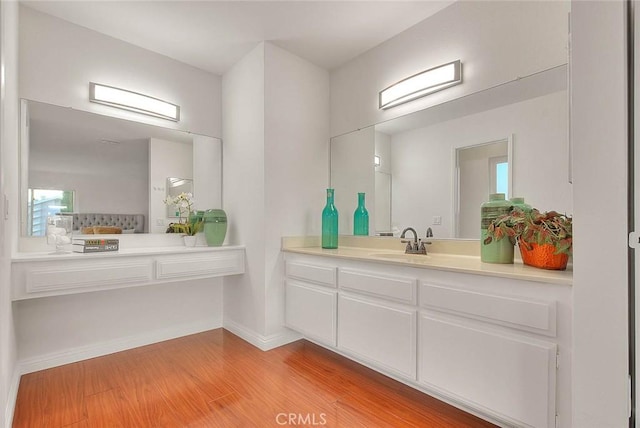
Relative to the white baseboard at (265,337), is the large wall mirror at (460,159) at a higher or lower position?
higher

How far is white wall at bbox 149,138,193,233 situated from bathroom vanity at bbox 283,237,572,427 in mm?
1459

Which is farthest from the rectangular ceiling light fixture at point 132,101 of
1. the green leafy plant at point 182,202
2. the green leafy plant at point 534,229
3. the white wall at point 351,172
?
the green leafy plant at point 534,229

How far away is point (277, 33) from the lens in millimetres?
2443

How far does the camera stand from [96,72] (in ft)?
7.79

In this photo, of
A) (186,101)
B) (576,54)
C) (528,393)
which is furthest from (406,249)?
(186,101)

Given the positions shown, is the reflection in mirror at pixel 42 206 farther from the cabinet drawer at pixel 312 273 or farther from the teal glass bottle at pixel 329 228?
the teal glass bottle at pixel 329 228

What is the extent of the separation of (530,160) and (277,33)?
6.58 feet

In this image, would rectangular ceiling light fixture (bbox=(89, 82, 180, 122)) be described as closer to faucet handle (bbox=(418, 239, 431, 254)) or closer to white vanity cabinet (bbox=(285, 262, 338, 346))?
white vanity cabinet (bbox=(285, 262, 338, 346))

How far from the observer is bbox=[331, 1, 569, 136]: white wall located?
1754mm

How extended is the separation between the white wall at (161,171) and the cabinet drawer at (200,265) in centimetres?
Answer: 47

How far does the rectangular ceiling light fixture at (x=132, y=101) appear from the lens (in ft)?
7.78

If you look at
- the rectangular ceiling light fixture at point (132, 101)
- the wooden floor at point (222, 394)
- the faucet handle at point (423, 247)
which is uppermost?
the rectangular ceiling light fixture at point (132, 101)

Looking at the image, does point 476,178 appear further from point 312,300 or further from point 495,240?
point 312,300

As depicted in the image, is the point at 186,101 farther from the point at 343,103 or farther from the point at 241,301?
the point at 241,301
